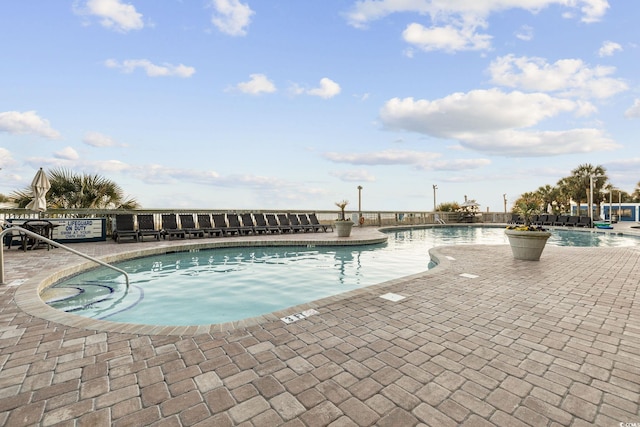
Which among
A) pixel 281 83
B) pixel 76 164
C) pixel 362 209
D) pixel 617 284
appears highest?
pixel 281 83

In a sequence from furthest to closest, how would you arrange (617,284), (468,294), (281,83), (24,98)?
(281,83)
(24,98)
(617,284)
(468,294)

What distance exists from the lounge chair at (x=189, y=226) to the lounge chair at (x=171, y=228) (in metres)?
0.19

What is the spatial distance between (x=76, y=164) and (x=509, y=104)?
712 inches

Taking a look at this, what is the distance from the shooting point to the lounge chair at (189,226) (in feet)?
34.7

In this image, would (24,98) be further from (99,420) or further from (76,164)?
(99,420)

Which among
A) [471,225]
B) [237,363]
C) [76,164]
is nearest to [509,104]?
[471,225]

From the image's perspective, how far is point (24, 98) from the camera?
10.6 meters

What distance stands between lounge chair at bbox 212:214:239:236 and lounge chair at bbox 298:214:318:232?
301 centimetres

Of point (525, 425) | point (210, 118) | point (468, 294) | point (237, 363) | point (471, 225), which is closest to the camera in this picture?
point (525, 425)

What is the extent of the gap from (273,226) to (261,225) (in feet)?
1.78

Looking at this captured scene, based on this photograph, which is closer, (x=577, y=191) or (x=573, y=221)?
(x=573, y=221)

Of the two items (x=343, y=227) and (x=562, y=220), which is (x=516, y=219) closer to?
(x=562, y=220)

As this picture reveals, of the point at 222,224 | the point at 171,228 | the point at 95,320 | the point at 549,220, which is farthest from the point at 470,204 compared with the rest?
the point at 95,320

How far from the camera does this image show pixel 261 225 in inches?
500
